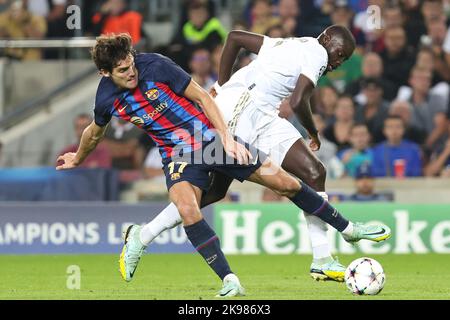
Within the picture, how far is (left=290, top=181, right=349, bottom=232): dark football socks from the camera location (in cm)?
948

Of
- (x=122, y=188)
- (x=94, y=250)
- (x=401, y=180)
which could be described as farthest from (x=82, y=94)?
(x=401, y=180)

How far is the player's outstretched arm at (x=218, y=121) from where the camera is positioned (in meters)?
8.62

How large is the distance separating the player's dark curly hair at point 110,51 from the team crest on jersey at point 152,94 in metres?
0.35

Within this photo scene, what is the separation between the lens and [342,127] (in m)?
15.8

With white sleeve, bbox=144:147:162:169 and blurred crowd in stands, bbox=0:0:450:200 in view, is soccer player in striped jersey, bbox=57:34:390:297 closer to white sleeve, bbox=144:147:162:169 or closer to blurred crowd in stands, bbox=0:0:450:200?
blurred crowd in stands, bbox=0:0:450:200

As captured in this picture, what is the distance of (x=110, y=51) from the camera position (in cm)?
877

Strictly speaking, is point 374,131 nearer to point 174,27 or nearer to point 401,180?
point 401,180

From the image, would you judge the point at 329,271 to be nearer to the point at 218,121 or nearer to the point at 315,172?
the point at 315,172

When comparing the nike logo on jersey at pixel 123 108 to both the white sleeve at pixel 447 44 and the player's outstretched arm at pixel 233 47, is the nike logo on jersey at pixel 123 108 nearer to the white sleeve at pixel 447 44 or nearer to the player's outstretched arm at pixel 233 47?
the player's outstretched arm at pixel 233 47

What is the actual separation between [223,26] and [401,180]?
4.36 meters

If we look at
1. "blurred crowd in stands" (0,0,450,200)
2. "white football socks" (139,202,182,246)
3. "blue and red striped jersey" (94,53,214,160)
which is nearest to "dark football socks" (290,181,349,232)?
"blue and red striped jersey" (94,53,214,160)

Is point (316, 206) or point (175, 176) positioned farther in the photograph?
point (316, 206)

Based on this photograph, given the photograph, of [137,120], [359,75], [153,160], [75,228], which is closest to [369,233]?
[137,120]

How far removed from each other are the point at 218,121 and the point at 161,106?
543 mm
